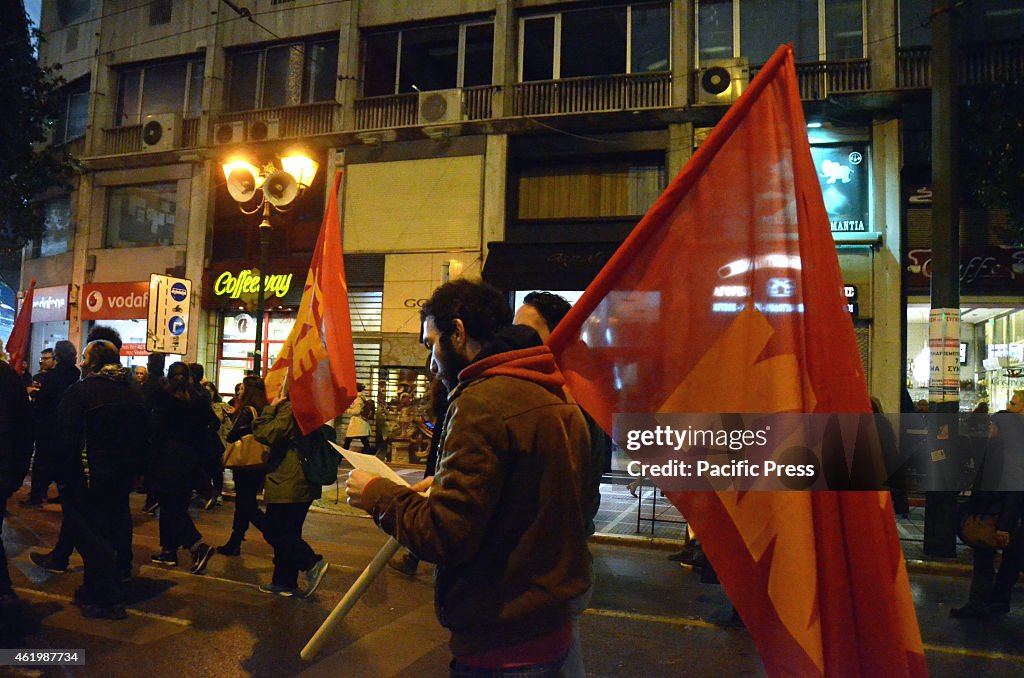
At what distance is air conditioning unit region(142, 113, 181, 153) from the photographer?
20375 mm

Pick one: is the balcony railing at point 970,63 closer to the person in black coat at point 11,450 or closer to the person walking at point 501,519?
the person walking at point 501,519

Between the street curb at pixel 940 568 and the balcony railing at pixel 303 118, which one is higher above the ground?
the balcony railing at pixel 303 118

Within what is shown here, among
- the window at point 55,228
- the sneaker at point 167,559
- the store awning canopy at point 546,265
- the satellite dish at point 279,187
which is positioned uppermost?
the window at point 55,228

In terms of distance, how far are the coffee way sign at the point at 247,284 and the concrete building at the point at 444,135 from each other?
92 mm

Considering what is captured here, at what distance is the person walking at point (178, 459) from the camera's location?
666 cm

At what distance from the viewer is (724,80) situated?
1580cm

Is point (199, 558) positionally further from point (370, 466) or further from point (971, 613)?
point (971, 613)

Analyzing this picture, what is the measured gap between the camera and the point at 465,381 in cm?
220

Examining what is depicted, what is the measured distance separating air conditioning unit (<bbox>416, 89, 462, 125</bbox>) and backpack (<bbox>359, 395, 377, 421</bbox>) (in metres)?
6.91

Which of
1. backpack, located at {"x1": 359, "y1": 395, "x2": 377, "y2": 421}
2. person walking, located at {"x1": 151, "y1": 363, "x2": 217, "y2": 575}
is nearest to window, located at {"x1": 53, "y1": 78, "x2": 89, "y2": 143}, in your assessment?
backpack, located at {"x1": 359, "y1": 395, "x2": 377, "y2": 421}

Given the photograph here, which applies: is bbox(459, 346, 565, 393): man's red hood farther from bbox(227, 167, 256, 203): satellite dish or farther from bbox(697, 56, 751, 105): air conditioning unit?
bbox(697, 56, 751, 105): air conditioning unit

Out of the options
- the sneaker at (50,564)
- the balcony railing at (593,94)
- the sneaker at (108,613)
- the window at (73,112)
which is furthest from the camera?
the window at (73,112)

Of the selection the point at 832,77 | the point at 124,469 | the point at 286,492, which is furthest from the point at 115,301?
the point at 832,77

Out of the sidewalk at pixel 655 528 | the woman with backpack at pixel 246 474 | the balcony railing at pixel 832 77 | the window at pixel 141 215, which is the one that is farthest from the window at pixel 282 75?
the woman with backpack at pixel 246 474
